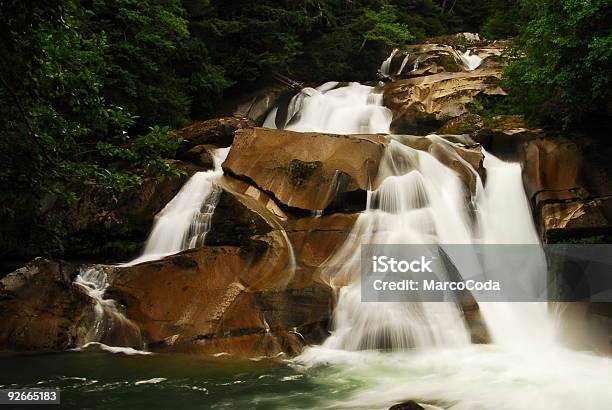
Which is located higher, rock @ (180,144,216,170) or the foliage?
the foliage

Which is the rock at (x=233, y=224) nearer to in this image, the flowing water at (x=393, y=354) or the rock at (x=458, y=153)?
the flowing water at (x=393, y=354)

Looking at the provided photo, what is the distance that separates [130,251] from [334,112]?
9.82 metres

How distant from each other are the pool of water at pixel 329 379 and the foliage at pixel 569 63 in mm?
5260

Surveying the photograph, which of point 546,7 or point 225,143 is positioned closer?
point 546,7

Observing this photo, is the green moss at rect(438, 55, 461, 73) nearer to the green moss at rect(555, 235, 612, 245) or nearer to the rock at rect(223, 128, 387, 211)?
the rock at rect(223, 128, 387, 211)

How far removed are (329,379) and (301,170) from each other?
5358mm

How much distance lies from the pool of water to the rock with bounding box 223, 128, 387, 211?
3746 mm

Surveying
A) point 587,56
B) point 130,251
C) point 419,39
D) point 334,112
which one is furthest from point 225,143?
point 419,39

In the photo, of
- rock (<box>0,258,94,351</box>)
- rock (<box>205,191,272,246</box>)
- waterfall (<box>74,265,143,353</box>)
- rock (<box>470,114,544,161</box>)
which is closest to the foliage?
rock (<box>470,114,544,161</box>)

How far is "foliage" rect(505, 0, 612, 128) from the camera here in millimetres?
9562

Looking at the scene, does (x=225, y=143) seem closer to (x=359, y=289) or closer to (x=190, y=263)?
(x=190, y=263)

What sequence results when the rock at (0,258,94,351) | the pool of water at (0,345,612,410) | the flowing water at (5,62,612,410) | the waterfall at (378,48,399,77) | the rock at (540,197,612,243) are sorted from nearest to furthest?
the pool of water at (0,345,612,410), the flowing water at (5,62,612,410), the rock at (0,258,94,351), the rock at (540,197,612,243), the waterfall at (378,48,399,77)

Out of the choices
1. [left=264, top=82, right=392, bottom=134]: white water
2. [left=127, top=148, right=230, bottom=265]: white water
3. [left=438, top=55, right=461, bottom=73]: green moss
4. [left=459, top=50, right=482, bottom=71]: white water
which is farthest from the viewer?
[left=459, top=50, right=482, bottom=71]: white water

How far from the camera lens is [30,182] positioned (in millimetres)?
5047
